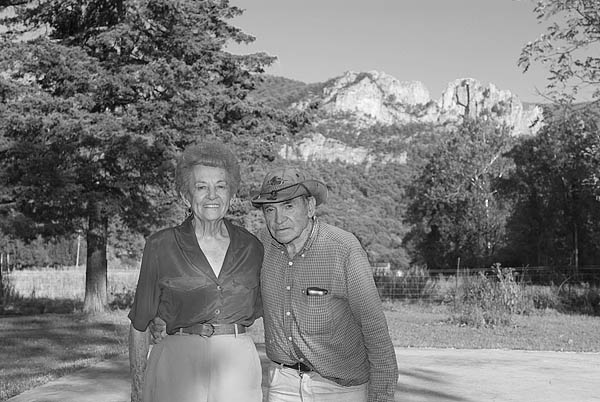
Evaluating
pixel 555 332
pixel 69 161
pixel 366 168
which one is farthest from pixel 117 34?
pixel 366 168

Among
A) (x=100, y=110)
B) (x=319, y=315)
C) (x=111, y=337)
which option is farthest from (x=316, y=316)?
(x=100, y=110)

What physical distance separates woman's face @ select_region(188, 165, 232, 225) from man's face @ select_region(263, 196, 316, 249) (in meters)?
0.21

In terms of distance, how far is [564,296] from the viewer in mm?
22812

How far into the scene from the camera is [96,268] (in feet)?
72.9

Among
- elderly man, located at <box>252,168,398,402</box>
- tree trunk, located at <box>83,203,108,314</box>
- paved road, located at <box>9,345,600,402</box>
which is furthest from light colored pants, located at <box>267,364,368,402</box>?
tree trunk, located at <box>83,203,108,314</box>

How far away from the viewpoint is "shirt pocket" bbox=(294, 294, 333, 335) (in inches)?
132

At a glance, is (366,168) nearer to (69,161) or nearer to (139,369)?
(69,161)

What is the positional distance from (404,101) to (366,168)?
209 feet

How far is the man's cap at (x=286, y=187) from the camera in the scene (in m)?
3.51

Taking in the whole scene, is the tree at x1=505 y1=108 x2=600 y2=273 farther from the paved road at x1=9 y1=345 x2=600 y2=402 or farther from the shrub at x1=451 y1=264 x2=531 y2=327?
the paved road at x1=9 y1=345 x2=600 y2=402

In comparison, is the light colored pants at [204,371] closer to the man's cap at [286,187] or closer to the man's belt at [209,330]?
the man's belt at [209,330]

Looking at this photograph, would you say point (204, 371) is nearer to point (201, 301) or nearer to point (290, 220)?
point (201, 301)

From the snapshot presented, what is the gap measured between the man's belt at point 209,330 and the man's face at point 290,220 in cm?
44

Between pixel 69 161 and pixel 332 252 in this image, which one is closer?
pixel 332 252
